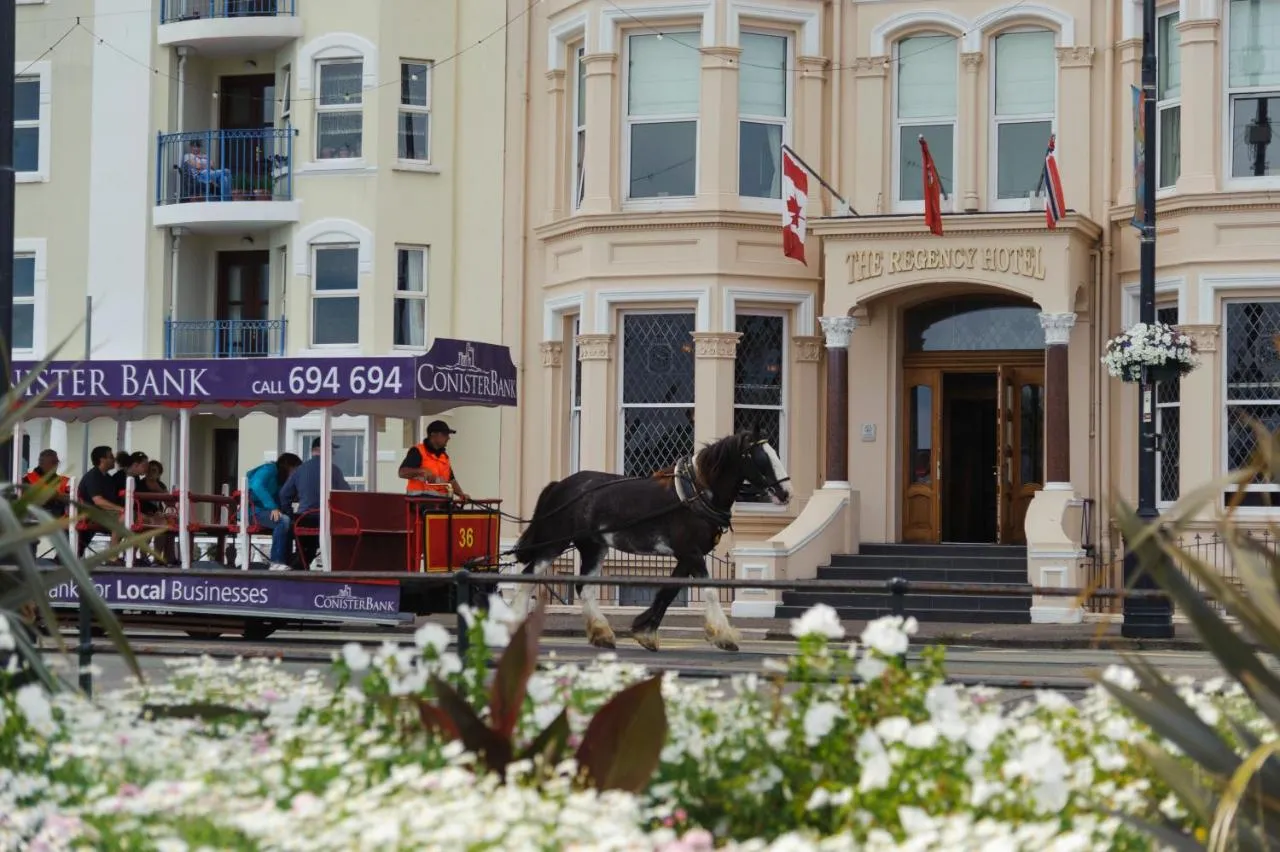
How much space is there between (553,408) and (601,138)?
3952 millimetres

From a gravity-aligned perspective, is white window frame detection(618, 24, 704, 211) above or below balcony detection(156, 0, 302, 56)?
below

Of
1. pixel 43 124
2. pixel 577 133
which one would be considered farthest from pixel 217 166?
pixel 577 133

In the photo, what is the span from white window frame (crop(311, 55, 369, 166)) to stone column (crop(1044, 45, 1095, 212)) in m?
10.4

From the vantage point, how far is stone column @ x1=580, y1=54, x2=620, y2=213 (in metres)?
28.9

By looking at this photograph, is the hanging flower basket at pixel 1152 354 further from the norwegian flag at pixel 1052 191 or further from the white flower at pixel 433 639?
the white flower at pixel 433 639

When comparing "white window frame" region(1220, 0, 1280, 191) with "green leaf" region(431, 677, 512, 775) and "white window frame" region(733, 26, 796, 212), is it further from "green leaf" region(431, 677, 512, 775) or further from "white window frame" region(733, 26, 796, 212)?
"green leaf" region(431, 677, 512, 775)

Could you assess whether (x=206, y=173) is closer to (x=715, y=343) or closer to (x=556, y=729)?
(x=715, y=343)

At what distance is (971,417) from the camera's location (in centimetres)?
2900

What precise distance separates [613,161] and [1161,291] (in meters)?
7.61

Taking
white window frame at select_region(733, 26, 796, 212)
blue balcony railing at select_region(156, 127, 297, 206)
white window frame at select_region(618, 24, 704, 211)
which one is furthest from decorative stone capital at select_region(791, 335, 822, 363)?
blue balcony railing at select_region(156, 127, 297, 206)

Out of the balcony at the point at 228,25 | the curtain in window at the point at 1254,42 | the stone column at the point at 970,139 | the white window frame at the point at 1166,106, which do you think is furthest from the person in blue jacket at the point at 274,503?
the curtain in window at the point at 1254,42

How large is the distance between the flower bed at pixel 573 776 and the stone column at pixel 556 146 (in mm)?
22049

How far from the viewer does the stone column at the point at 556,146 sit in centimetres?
2991

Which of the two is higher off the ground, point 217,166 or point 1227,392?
point 217,166
